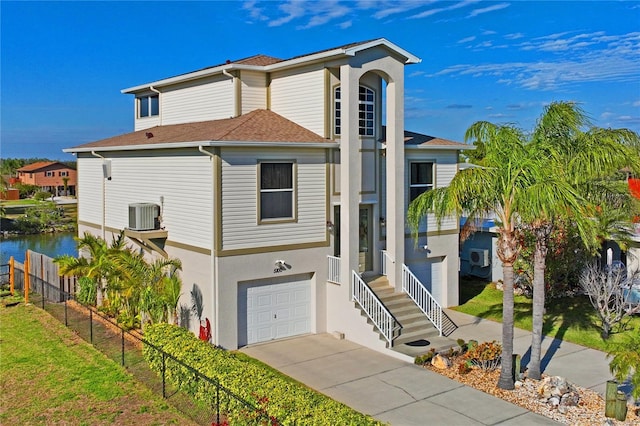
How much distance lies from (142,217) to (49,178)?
74.5 metres

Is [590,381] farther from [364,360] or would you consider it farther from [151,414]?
[151,414]

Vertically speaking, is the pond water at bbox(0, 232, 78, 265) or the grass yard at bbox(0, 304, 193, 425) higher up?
the pond water at bbox(0, 232, 78, 265)

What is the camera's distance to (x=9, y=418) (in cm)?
1058

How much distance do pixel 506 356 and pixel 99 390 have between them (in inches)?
316

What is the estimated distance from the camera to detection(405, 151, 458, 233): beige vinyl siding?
58.6 feet

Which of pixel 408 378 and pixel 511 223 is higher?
pixel 511 223

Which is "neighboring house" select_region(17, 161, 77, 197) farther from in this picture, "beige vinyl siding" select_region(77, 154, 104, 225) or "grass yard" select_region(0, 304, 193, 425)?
"grass yard" select_region(0, 304, 193, 425)

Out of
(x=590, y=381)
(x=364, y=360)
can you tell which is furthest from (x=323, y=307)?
(x=590, y=381)

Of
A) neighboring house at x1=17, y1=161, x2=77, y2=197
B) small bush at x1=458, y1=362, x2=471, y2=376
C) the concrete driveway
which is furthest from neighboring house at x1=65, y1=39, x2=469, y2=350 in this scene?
neighboring house at x1=17, y1=161, x2=77, y2=197

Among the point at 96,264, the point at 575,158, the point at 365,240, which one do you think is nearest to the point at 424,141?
the point at 365,240

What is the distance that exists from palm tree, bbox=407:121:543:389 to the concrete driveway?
1125 millimetres

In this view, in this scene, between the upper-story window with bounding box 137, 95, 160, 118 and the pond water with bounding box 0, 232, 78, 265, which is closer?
the upper-story window with bounding box 137, 95, 160, 118

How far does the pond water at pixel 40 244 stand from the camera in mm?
37375

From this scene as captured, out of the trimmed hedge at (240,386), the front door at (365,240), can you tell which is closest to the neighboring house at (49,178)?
the front door at (365,240)
